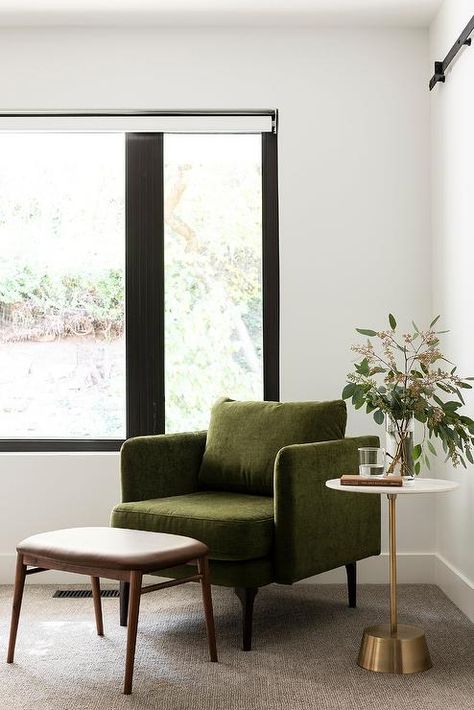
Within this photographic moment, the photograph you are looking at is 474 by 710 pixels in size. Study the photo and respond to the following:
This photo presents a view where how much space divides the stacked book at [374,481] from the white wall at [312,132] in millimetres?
1308

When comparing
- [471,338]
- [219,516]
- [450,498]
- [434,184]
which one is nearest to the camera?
[219,516]

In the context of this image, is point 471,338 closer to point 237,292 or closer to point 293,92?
point 237,292

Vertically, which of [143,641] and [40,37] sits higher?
[40,37]

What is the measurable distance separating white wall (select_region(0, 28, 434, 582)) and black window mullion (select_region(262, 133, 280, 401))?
65mm

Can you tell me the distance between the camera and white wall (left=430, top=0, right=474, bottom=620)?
136 inches

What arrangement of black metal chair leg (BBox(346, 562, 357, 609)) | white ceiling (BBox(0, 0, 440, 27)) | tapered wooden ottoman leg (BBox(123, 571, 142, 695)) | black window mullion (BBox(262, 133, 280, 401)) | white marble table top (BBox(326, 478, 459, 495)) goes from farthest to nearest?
1. black window mullion (BBox(262, 133, 280, 401))
2. white ceiling (BBox(0, 0, 440, 27))
3. black metal chair leg (BBox(346, 562, 357, 609))
4. white marble table top (BBox(326, 478, 459, 495))
5. tapered wooden ottoman leg (BBox(123, 571, 142, 695))

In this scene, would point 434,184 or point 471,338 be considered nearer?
point 471,338

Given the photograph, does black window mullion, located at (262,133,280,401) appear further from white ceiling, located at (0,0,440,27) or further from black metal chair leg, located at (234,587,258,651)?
black metal chair leg, located at (234,587,258,651)

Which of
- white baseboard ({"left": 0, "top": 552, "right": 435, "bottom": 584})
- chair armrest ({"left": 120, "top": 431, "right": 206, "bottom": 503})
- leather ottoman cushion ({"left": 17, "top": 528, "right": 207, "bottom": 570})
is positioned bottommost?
white baseboard ({"left": 0, "top": 552, "right": 435, "bottom": 584})

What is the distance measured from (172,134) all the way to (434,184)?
1234mm

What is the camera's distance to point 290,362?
4105 mm

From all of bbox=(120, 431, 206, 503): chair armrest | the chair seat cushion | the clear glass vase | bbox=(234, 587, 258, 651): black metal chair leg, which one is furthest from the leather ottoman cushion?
the clear glass vase

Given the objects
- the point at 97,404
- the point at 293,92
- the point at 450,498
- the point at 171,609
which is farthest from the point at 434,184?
the point at 171,609

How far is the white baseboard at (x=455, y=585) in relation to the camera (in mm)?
3412
